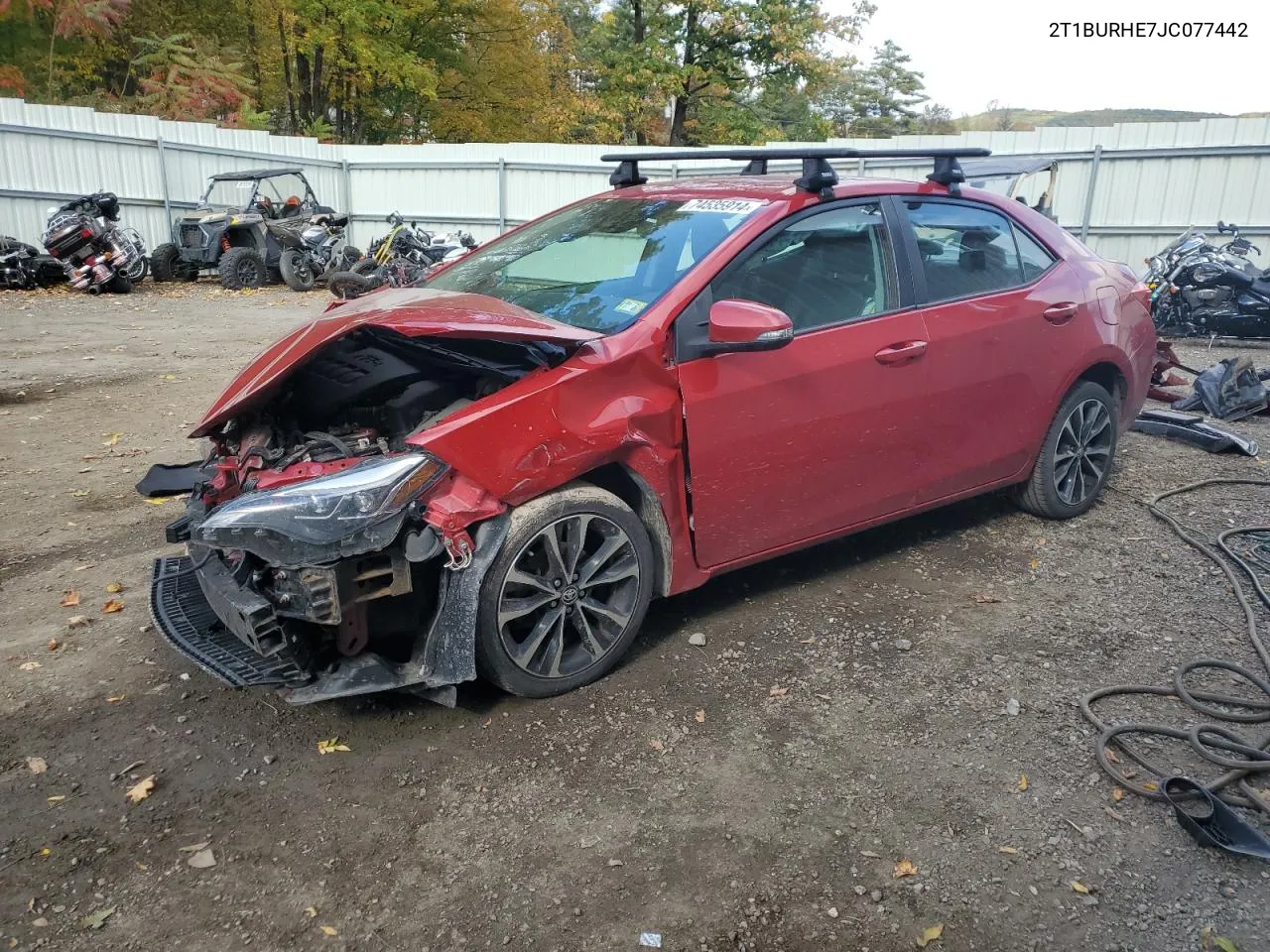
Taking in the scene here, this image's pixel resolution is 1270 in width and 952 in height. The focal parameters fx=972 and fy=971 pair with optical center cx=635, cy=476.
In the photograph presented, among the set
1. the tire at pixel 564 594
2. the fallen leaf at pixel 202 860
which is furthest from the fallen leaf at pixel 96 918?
the tire at pixel 564 594

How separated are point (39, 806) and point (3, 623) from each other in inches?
58.3

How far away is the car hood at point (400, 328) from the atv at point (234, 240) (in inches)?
557

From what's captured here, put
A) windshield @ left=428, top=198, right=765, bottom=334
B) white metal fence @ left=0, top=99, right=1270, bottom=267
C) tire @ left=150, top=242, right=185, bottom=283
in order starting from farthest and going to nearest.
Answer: tire @ left=150, top=242, right=185, bottom=283
white metal fence @ left=0, top=99, right=1270, bottom=267
windshield @ left=428, top=198, right=765, bottom=334

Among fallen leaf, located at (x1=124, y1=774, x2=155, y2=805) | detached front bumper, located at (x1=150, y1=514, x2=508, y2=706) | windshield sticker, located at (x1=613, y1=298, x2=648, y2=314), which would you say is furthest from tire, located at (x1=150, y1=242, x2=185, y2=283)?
fallen leaf, located at (x1=124, y1=774, x2=155, y2=805)

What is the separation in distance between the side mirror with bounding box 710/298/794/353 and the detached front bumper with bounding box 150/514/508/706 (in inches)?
40.5

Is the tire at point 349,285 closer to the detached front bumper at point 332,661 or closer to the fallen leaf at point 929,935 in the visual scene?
the detached front bumper at point 332,661

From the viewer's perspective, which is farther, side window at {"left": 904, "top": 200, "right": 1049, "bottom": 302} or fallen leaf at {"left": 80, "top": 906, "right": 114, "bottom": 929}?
side window at {"left": 904, "top": 200, "right": 1049, "bottom": 302}

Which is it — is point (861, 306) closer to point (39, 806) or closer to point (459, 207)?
point (39, 806)

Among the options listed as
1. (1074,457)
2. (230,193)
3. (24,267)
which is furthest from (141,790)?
(230,193)

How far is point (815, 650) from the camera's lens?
3885 mm

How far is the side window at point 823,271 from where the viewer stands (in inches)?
150

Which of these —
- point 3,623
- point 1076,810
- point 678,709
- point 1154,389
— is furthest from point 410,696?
point 1154,389

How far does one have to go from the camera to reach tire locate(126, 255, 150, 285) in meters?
15.5

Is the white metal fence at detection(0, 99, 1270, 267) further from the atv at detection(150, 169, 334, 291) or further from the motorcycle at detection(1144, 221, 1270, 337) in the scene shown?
the motorcycle at detection(1144, 221, 1270, 337)
